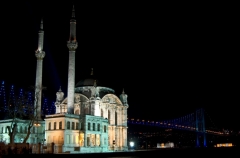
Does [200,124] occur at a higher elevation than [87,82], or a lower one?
lower

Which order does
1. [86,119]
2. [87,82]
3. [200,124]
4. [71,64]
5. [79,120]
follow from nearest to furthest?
[79,120], [86,119], [71,64], [87,82], [200,124]

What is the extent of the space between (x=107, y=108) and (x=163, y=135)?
89.3m

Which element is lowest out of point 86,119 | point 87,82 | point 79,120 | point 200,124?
point 79,120

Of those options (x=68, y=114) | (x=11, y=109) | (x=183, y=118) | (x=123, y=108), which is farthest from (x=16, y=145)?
(x=183, y=118)

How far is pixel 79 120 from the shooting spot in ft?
204

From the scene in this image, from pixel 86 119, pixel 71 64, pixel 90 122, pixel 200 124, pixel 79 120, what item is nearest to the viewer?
pixel 79 120

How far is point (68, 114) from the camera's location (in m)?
59.9

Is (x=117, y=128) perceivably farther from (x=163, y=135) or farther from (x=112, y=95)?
(x=163, y=135)

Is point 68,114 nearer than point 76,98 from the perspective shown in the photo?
Yes

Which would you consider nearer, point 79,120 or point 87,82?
point 79,120

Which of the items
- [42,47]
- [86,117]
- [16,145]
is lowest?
[16,145]

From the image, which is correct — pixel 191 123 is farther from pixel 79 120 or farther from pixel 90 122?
pixel 79 120

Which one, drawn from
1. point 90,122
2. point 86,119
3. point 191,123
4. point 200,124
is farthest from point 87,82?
point 191,123

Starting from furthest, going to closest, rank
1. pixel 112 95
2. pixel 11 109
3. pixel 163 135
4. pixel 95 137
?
pixel 163 135, pixel 112 95, pixel 95 137, pixel 11 109
